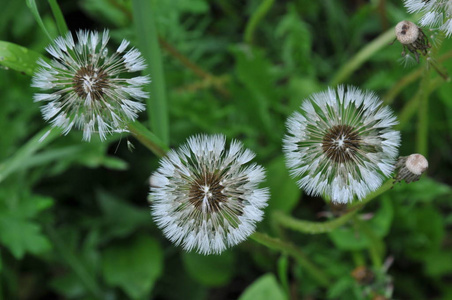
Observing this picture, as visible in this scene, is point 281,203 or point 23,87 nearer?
point 281,203

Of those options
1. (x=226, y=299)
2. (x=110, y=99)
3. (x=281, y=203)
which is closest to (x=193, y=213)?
(x=110, y=99)

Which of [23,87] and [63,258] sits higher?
[23,87]

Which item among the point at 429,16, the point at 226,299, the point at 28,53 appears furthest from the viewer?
the point at 226,299

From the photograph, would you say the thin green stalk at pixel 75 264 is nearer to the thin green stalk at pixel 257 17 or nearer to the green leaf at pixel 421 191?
the thin green stalk at pixel 257 17

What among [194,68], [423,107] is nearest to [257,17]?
[194,68]

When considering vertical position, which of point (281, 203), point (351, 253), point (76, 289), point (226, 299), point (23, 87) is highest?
point (23, 87)

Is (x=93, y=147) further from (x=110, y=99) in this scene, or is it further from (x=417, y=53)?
(x=417, y=53)

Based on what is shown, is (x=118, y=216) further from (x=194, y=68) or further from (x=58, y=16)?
(x=58, y=16)

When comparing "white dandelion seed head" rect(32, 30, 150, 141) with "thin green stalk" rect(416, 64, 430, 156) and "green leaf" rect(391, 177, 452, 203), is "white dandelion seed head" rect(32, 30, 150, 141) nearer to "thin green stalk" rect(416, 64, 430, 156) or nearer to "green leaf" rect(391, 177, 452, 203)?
"thin green stalk" rect(416, 64, 430, 156)
